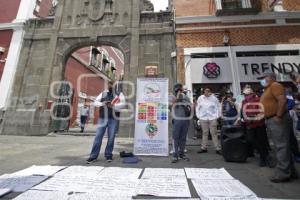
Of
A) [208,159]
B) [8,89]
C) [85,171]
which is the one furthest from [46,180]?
[8,89]

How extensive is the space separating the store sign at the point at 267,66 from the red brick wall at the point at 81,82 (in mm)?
11838

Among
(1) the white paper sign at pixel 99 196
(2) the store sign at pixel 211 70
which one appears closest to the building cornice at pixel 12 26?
(2) the store sign at pixel 211 70

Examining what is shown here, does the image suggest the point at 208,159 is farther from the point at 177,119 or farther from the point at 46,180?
the point at 46,180

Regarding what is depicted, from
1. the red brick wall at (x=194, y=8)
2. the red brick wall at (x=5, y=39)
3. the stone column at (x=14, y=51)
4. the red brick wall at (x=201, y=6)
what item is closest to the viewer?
the red brick wall at (x=201, y=6)

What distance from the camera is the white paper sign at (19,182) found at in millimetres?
2706

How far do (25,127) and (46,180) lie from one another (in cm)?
910

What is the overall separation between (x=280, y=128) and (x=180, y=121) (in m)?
2.00

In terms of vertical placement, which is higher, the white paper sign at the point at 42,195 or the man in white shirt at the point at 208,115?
the man in white shirt at the point at 208,115

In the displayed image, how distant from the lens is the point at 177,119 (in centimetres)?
484

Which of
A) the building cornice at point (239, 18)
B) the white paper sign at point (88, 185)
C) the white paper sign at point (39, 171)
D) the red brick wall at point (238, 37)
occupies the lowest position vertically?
the white paper sign at point (88, 185)

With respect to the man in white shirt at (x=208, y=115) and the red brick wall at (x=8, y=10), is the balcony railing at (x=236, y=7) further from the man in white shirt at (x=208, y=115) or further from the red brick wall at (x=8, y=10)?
the red brick wall at (x=8, y=10)

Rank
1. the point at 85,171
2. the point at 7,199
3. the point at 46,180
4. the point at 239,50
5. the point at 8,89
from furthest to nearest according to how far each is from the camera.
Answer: the point at 8,89 → the point at 239,50 → the point at 85,171 → the point at 46,180 → the point at 7,199

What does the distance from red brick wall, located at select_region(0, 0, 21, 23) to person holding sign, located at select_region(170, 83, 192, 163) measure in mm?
12615

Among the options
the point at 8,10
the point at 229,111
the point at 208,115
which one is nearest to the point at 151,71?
the point at 208,115
